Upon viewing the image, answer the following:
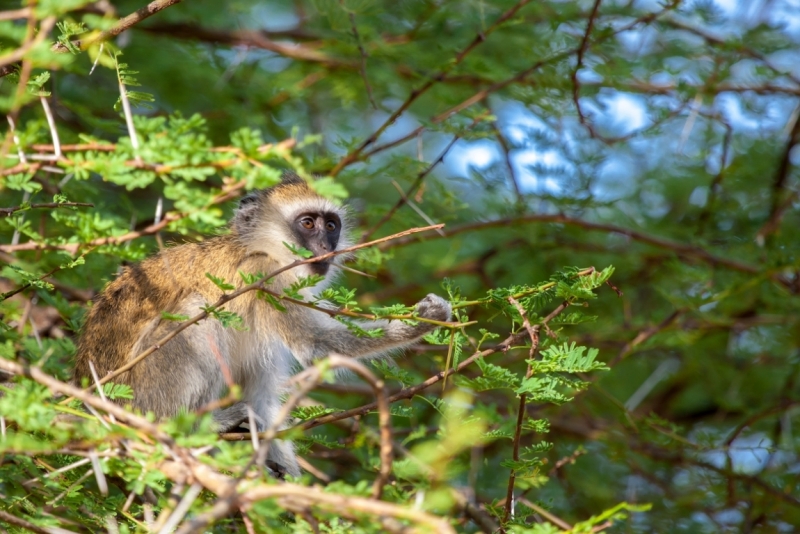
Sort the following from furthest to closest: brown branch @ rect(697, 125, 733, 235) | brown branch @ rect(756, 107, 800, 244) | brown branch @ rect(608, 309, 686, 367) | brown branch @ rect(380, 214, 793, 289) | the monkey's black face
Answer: brown branch @ rect(756, 107, 800, 244) < brown branch @ rect(697, 125, 733, 235) < brown branch @ rect(380, 214, 793, 289) < the monkey's black face < brown branch @ rect(608, 309, 686, 367)

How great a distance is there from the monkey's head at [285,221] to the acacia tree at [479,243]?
9.7 inches

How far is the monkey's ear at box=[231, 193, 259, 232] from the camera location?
192 inches

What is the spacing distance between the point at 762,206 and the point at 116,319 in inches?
176

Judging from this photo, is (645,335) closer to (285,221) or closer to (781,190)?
(285,221)

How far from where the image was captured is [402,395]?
3.10 metres

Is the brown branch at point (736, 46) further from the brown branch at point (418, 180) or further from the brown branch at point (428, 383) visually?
the brown branch at point (428, 383)

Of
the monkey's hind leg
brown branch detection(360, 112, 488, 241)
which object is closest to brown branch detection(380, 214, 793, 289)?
brown branch detection(360, 112, 488, 241)

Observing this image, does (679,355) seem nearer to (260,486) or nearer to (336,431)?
(336,431)

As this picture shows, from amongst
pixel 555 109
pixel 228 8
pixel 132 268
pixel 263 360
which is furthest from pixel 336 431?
pixel 228 8

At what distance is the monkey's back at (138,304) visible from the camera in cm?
405

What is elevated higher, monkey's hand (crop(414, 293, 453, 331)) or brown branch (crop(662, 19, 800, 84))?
brown branch (crop(662, 19, 800, 84))

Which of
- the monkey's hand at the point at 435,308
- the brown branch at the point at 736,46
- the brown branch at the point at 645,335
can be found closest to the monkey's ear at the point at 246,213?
the monkey's hand at the point at 435,308

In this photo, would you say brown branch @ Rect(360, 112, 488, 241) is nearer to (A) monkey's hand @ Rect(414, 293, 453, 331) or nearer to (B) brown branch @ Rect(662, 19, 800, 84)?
(A) monkey's hand @ Rect(414, 293, 453, 331)

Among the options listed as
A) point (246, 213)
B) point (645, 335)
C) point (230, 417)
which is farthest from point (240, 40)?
point (645, 335)
